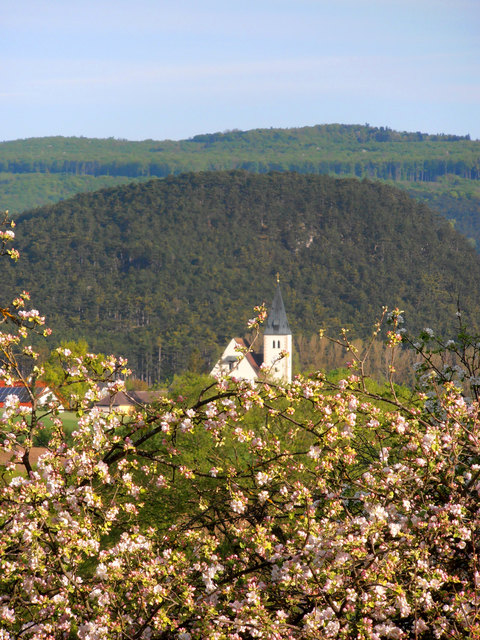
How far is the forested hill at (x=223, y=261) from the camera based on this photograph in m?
127

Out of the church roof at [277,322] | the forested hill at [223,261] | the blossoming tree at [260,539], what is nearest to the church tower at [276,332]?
the church roof at [277,322]

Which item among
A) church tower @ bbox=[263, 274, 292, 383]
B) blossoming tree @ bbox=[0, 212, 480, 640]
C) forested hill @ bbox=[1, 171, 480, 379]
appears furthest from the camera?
forested hill @ bbox=[1, 171, 480, 379]

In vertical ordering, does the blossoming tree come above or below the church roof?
above

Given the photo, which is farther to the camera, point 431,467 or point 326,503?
point 326,503

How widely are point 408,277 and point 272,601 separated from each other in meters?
139

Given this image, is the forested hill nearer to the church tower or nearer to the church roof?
the church tower

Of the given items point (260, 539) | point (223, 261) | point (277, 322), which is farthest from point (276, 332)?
point (260, 539)

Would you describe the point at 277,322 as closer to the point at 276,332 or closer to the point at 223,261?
the point at 276,332

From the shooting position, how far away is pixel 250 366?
277ft

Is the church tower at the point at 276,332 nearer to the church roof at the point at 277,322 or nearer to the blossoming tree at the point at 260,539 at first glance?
the church roof at the point at 277,322

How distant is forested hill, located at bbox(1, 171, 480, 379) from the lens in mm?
127250

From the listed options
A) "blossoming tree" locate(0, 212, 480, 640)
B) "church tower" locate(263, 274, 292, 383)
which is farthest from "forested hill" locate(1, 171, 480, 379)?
"blossoming tree" locate(0, 212, 480, 640)

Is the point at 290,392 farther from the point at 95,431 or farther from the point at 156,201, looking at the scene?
A: the point at 156,201

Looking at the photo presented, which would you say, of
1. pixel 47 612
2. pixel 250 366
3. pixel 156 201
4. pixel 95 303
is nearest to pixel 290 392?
pixel 47 612
